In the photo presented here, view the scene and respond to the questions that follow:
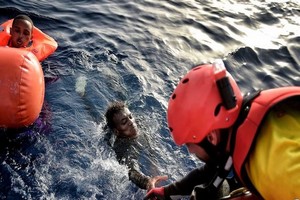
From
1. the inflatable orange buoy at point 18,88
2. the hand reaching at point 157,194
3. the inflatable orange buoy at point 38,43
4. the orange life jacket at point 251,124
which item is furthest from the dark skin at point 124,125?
the orange life jacket at point 251,124

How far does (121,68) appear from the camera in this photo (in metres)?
6.68

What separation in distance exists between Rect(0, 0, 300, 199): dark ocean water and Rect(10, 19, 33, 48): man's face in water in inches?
30.2

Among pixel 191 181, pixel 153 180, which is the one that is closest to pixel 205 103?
pixel 191 181

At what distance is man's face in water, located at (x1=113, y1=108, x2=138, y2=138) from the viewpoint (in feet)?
16.4

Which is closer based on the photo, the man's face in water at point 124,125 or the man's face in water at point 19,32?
the man's face in water at point 124,125

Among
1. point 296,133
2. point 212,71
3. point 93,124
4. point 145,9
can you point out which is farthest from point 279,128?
point 145,9

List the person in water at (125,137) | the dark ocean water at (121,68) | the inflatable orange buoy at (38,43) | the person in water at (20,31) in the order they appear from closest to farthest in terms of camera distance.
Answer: the dark ocean water at (121,68) → the person in water at (125,137) → the person in water at (20,31) → the inflatable orange buoy at (38,43)

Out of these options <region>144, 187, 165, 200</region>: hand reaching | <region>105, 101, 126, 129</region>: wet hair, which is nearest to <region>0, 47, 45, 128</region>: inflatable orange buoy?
<region>105, 101, 126, 129</region>: wet hair

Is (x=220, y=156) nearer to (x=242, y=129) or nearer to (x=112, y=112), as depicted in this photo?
(x=242, y=129)

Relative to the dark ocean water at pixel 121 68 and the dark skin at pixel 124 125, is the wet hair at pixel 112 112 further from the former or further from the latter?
the dark ocean water at pixel 121 68

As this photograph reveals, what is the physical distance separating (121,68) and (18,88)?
8.44ft

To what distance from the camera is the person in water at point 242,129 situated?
2.17m

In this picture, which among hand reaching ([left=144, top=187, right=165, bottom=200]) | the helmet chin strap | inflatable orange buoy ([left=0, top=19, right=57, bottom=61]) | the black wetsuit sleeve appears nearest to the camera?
the helmet chin strap

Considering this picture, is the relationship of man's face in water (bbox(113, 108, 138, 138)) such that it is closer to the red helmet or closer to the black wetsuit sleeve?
the black wetsuit sleeve
